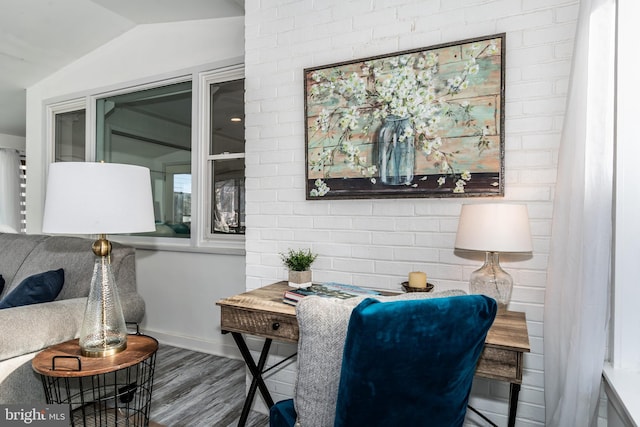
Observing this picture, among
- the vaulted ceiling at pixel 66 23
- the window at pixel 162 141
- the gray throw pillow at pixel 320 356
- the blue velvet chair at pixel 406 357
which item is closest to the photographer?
the blue velvet chair at pixel 406 357

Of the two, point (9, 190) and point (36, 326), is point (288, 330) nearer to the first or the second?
point (36, 326)

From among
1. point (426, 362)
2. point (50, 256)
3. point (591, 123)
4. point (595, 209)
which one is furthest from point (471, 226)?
point (50, 256)

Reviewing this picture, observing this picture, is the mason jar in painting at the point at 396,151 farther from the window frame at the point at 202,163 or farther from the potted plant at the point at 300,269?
the window frame at the point at 202,163

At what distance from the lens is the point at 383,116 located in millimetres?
1948

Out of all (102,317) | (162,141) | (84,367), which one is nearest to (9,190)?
(162,141)

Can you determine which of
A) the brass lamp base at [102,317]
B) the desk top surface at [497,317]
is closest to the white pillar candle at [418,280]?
the desk top surface at [497,317]

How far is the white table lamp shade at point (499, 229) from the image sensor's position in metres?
1.46

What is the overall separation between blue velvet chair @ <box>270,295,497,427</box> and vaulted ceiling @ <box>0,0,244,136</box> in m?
2.64

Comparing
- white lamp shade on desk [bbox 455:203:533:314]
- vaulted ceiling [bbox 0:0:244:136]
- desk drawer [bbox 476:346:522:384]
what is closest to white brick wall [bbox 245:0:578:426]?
white lamp shade on desk [bbox 455:203:533:314]

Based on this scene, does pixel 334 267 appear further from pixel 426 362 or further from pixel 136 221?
pixel 426 362

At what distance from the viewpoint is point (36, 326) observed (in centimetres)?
181

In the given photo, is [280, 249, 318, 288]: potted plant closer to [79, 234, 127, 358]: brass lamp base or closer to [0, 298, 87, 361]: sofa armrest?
[79, 234, 127, 358]: brass lamp base

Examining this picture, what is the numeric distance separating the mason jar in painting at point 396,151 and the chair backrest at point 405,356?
98cm

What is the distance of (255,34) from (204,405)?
221cm
